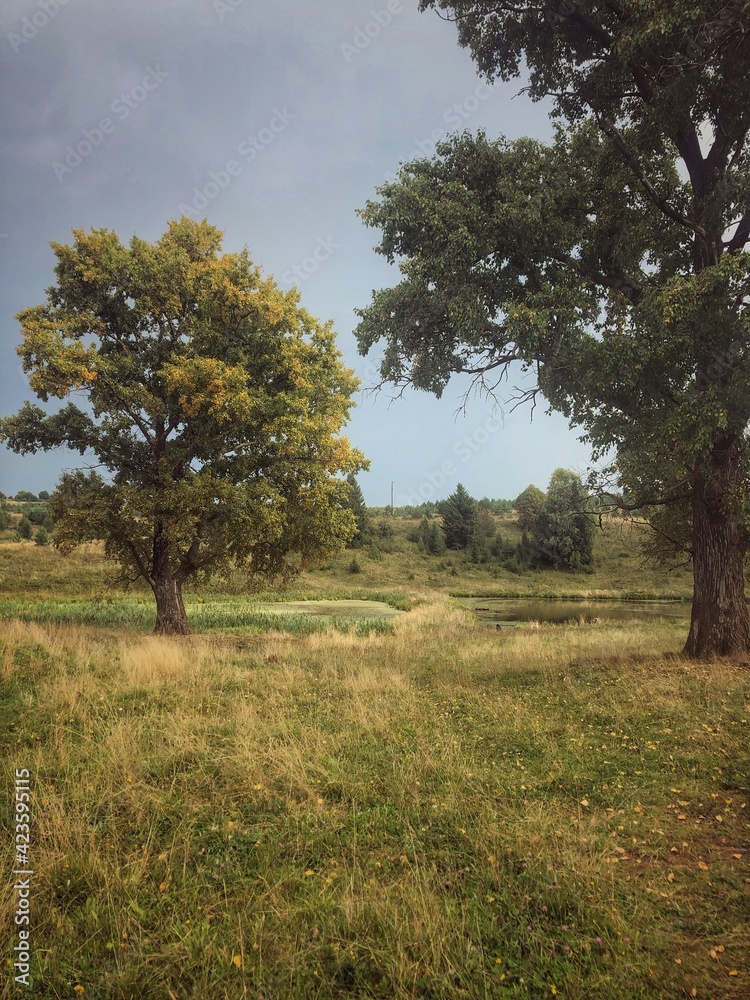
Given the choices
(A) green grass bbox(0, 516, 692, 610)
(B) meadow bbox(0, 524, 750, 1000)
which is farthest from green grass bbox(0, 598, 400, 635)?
(B) meadow bbox(0, 524, 750, 1000)

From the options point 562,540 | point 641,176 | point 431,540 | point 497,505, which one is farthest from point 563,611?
point 497,505

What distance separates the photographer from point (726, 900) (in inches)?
148

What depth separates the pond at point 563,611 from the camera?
3328cm

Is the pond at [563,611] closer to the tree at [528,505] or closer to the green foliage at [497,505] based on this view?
the tree at [528,505]

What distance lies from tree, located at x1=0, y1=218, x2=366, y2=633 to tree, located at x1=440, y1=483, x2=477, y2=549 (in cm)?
6085

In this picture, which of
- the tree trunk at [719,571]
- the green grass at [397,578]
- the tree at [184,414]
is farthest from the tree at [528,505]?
the tree trunk at [719,571]

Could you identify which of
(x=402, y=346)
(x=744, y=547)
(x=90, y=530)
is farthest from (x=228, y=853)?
(x=90, y=530)

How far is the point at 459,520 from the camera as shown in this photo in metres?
77.4

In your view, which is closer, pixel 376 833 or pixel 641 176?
pixel 376 833

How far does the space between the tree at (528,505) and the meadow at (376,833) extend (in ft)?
261

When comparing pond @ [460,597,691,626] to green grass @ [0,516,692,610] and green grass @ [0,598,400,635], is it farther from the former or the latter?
green grass @ [0,598,400,635]

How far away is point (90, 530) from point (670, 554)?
19.4m

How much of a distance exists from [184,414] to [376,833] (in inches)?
556

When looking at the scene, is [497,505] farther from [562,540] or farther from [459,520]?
[562,540]
